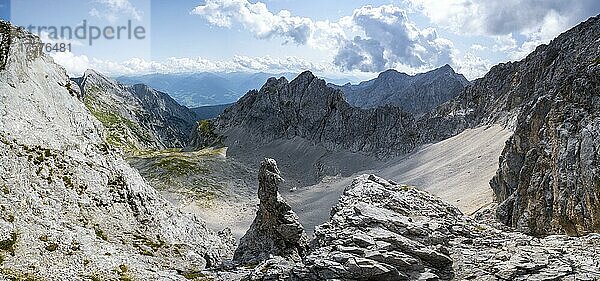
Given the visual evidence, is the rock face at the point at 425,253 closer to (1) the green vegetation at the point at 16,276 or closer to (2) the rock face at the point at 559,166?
(1) the green vegetation at the point at 16,276

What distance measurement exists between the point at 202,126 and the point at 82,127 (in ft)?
435

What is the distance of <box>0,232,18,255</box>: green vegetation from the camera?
2328 centimetres

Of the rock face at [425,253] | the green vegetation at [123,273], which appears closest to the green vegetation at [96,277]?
the green vegetation at [123,273]

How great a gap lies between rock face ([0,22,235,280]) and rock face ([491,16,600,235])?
26.9 meters

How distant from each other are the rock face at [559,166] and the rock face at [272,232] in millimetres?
18357

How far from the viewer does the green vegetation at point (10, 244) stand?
2328 centimetres

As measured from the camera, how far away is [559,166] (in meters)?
36.0

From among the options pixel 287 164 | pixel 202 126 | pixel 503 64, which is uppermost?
pixel 503 64

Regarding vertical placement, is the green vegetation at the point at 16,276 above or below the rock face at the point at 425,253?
below

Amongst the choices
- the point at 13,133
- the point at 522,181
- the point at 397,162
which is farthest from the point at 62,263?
the point at 397,162

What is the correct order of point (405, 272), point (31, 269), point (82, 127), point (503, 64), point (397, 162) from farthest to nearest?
point (503, 64)
point (397, 162)
point (82, 127)
point (31, 269)
point (405, 272)

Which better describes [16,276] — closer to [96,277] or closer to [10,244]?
[10,244]

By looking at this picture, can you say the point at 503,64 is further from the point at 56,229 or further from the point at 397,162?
the point at 56,229

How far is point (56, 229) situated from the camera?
26734 millimetres
